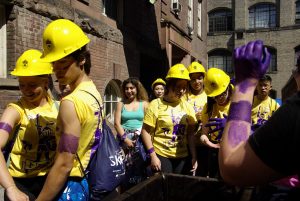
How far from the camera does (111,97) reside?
9.73 metres

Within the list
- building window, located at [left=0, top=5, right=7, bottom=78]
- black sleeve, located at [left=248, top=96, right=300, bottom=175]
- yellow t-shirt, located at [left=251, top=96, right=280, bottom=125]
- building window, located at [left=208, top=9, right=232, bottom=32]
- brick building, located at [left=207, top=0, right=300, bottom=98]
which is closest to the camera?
black sleeve, located at [left=248, top=96, right=300, bottom=175]

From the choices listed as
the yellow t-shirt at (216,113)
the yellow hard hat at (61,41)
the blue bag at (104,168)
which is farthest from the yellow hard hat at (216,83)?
the yellow hard hat at (61,41)

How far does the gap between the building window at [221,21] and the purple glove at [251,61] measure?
3445cm

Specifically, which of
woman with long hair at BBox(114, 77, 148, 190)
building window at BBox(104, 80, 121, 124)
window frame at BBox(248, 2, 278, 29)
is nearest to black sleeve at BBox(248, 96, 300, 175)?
woman with long hair at BBox(114, 77, 148, 190)

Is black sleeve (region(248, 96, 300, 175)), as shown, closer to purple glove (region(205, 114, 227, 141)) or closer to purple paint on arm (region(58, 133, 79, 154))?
purple paint on arm (region(58, 133, 79, 154))

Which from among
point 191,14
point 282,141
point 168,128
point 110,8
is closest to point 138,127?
point 168,128

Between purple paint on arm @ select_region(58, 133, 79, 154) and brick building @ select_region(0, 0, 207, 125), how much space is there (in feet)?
13.4

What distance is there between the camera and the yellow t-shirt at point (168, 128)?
3.91 m

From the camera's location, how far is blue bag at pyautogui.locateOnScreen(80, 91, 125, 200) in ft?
6.82

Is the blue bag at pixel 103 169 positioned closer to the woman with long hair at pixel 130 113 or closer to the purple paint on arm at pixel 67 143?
the purple paint on arm at pixel 67 143

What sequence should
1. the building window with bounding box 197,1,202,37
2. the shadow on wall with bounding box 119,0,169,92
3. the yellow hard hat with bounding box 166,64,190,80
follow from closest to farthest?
1. the yellow hard hat with bounding box 166,64,190,80
2. the shadow on wall with bounding box 119,0,169,92
3. the building window with bounding box 197,1,202,37

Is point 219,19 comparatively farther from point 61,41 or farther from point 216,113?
point 61,41

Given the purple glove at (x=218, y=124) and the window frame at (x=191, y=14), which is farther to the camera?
the window frame at (x=191, y=14)

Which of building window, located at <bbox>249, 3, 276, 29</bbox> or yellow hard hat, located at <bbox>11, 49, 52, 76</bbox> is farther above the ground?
building window, located at <bbox>249, 3, 276, 29</bbox>
